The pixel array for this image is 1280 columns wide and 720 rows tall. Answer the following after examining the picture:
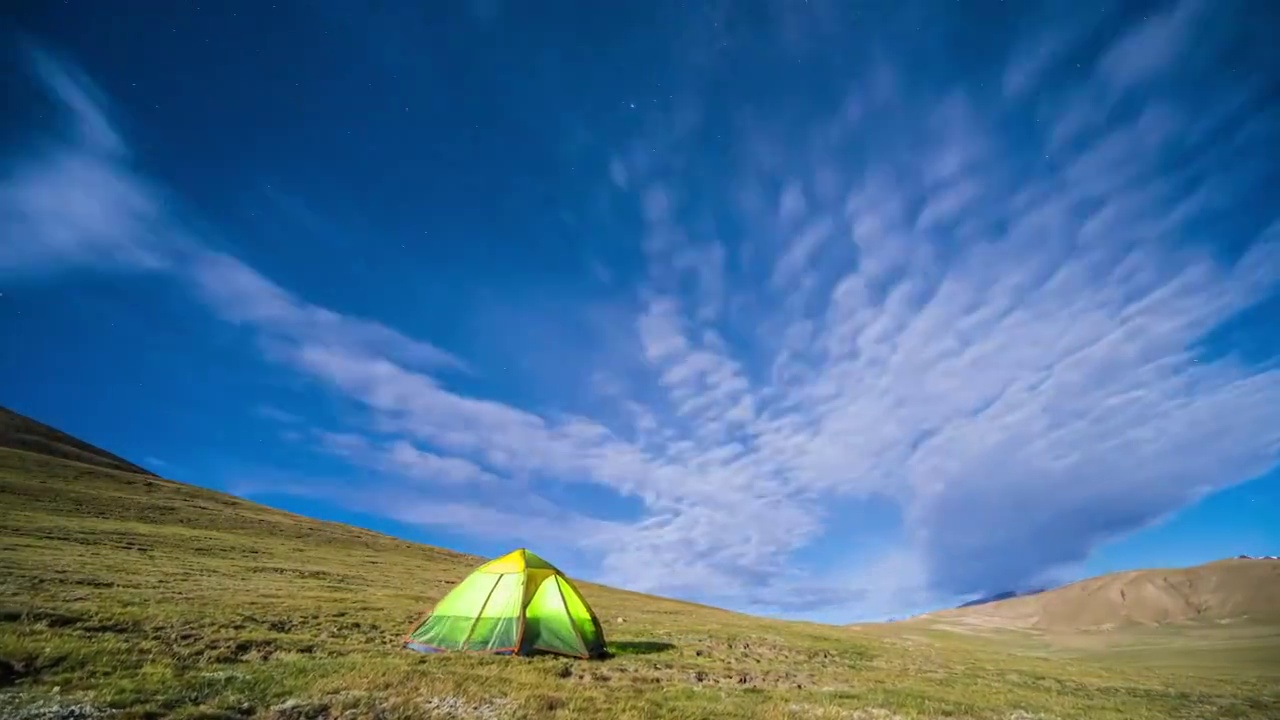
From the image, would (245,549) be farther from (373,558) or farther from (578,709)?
(578,709)

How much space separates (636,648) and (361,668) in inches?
502

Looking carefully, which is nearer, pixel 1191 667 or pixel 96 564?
pixel 96 564

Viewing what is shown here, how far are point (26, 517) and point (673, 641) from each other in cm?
5574

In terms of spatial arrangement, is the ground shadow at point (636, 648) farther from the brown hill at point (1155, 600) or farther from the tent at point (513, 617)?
the brown hill at point (1155, 600)

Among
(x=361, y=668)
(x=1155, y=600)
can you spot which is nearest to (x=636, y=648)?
(x=361, y=668)

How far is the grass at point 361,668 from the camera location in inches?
399

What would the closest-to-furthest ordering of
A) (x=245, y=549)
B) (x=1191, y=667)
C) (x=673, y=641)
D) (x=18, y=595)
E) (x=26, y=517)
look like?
1. (x=18, y=595)
2. (x=673, y=641)
3. (x=1191, y=667)
4. (x=26, y=517)
5. (x=245, y=549)

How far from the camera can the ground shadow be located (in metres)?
21.2

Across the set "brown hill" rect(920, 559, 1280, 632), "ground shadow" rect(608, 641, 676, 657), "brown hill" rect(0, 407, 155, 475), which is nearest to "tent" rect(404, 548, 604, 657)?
"ground shadow" rect(608, 641, 676, 657)

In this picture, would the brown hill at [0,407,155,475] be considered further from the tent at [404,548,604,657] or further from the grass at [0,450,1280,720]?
the tent at [404,548,604,657]

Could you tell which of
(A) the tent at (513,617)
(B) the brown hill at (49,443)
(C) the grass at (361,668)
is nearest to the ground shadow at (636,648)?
(C) the grass at (361,668)

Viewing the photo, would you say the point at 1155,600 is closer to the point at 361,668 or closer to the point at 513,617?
the point at 513,617

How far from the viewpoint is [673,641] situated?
26.9 metres

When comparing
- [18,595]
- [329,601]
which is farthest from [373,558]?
[18,595]
